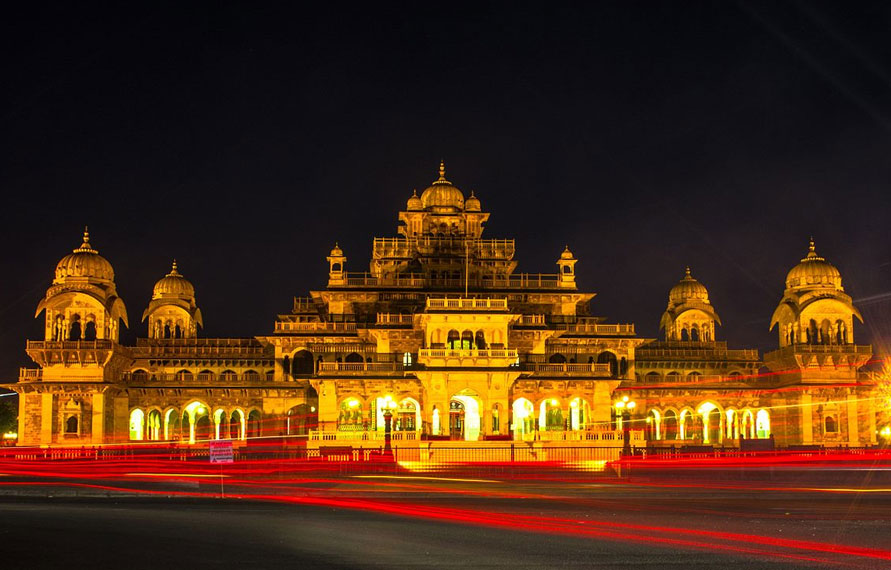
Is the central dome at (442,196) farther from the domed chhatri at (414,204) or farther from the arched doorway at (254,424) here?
the arched doorway at (254,424)

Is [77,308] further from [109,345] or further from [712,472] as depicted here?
[712,472]

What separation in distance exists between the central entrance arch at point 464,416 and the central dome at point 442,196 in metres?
22.0

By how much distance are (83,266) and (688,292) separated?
54.3 metres

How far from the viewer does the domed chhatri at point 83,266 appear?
75.7 meters

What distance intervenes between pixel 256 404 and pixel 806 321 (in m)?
43.3

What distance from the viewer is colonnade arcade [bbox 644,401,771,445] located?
263ft

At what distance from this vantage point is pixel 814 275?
80.8 meters

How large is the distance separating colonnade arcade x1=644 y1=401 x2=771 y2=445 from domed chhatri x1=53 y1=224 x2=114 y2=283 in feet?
144

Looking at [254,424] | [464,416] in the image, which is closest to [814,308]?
[464,416]

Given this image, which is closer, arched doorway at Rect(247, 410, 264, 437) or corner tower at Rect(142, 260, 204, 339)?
arched doorway at Rect(247, 410, 264, 437)

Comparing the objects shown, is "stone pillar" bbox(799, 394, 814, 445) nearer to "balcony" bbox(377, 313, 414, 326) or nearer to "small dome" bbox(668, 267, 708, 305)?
"small dome" bbox(668, 267, 708, 305)

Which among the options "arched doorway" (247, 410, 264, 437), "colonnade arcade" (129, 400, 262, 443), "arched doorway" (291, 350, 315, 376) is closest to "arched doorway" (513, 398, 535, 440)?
"arched doorway" (291, 350, 315, 376)

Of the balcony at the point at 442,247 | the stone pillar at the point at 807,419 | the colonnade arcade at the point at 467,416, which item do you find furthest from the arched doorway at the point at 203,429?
the stone pillar at the point at 807,419

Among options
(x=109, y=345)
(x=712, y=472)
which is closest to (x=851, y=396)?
(x=712, y=472)
